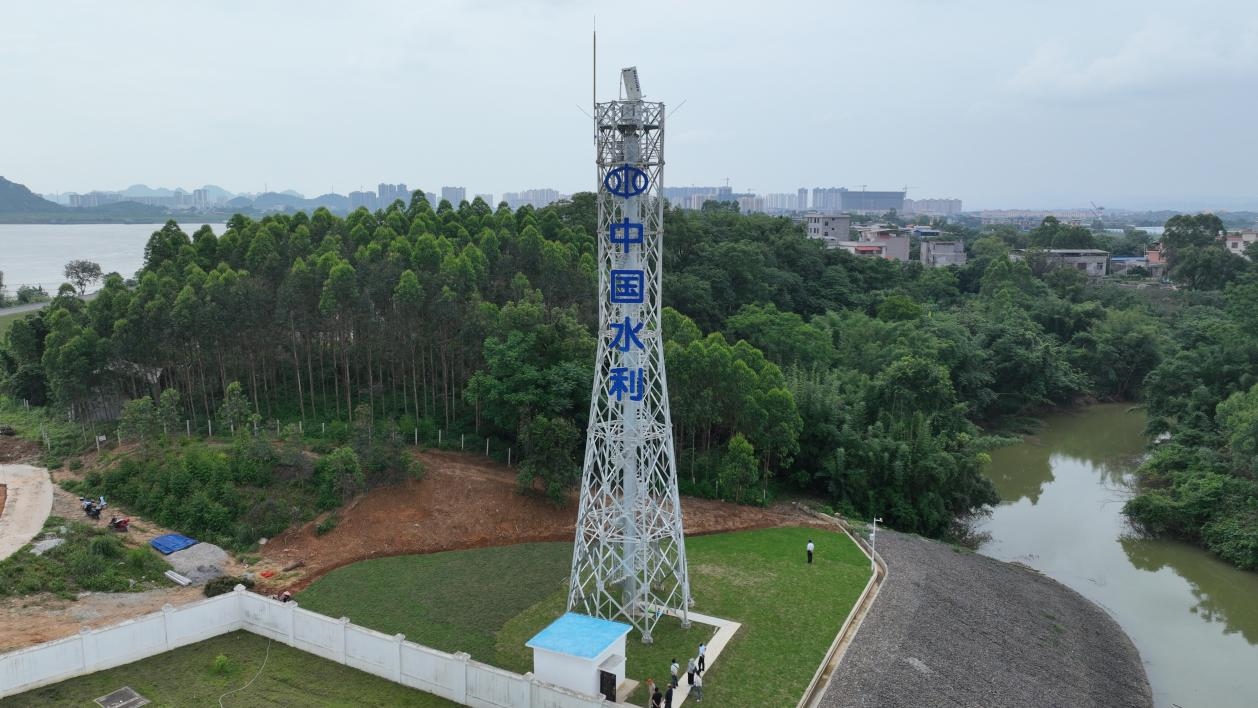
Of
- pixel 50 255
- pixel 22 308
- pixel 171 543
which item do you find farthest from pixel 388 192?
pixel 171 543

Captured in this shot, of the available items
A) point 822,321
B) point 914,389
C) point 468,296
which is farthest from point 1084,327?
point 468,296

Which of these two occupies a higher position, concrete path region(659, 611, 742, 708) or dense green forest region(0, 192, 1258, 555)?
dense green forest region(0, 192, 1258, 555)

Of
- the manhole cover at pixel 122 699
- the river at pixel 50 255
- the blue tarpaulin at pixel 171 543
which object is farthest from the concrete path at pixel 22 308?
the manhole cover at pixel 122 699

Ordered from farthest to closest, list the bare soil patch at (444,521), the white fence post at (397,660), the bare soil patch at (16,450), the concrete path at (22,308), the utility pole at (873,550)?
the concrete path at (22,308)
the bare soil patch at (16,450)
the bare soil patch at (444,521)
the utility pole at (873,550)
the white fence post at (397,660)

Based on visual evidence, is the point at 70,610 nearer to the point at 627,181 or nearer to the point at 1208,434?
the point at 627,181

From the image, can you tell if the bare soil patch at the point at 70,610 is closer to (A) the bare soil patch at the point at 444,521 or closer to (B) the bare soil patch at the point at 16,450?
(A) the bare soil patch at the point at 444,521

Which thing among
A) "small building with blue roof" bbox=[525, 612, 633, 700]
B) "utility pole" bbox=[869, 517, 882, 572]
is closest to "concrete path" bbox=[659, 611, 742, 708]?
"small building with blue roof" bbox=[525, 612, 633, 700]

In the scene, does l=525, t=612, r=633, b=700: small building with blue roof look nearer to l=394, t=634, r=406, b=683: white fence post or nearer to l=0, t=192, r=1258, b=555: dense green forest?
l=394, t=634, r=406, b=683: white fence post
